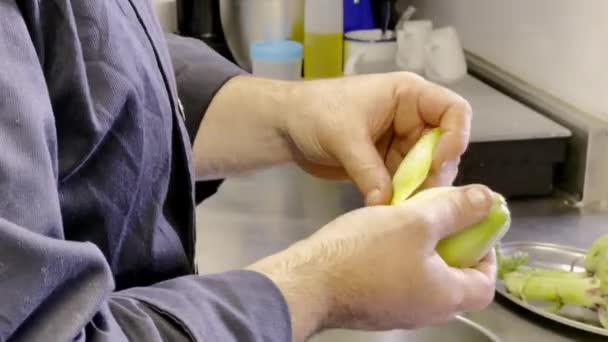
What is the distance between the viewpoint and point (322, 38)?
1.60 metres

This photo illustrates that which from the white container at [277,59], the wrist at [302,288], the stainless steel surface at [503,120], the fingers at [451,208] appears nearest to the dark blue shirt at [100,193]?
the wrist at [302,288]

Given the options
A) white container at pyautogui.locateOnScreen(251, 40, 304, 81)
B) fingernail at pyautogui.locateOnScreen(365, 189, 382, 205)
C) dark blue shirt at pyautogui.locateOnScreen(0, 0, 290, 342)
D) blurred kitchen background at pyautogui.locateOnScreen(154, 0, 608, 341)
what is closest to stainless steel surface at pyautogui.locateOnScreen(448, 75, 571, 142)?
blurred kitchen background at pyautogui.locateOnScreen(154, 0, 608, 341)

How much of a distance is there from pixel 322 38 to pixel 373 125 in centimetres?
81

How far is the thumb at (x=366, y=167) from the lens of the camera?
762mm

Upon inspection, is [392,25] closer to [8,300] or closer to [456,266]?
[456,266]

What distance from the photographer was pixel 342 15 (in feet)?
5.43

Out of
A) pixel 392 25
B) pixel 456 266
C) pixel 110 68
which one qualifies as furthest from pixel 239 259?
pixel 392 25

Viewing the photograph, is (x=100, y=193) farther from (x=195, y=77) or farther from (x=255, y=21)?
(x=255, y=21)

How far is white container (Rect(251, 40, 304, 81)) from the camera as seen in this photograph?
1.52 metres

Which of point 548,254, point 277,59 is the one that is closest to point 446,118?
point 548,254

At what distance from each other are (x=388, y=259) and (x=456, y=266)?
10 centimetres

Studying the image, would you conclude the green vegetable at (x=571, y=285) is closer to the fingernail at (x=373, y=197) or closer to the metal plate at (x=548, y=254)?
the metal plate at (x=548, y=254)

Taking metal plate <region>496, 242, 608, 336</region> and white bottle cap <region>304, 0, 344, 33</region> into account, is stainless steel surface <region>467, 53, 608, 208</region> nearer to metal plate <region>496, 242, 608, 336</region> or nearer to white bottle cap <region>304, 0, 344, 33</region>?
metal plate <region>496, 242, 608, 336</region>

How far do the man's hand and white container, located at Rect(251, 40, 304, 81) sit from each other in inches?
26.5
